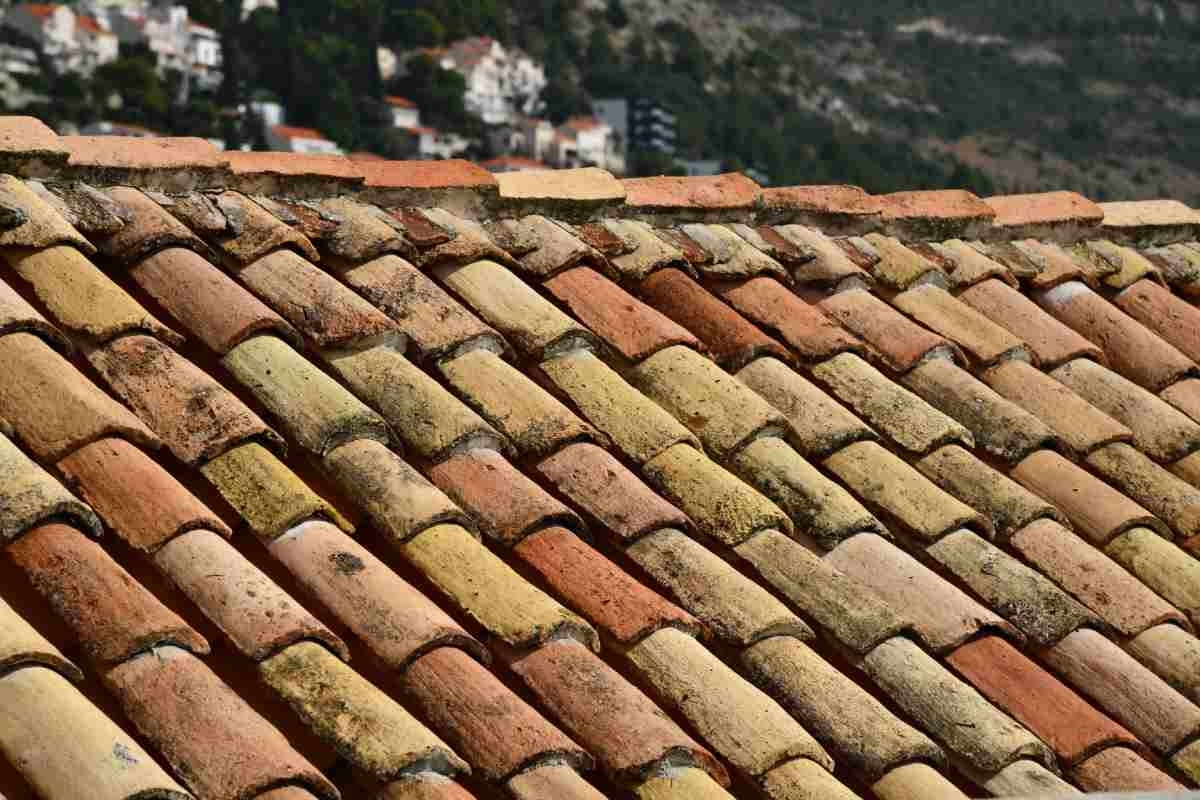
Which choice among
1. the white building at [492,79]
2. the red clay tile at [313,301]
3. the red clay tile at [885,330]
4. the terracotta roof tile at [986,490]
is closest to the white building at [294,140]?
the white building at [492,79]

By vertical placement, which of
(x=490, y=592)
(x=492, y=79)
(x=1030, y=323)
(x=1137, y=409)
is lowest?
A: (x=492, y=79)

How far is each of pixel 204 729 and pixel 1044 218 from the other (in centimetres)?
400

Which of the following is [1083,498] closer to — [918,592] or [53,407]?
[918,592]

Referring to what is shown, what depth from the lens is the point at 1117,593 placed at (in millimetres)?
4426

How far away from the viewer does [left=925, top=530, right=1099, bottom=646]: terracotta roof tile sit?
4.26m

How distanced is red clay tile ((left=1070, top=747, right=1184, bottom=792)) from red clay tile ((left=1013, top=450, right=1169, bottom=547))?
35.3 inches

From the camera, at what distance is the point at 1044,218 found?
6.24 meters

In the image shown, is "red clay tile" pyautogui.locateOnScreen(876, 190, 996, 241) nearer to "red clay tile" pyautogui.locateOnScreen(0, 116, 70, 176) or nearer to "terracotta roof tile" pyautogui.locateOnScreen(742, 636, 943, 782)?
"terracotta roof tile" pyautogui.locateOnScreen(742, 636, 943, 782)

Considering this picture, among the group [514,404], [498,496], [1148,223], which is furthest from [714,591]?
[1148,223]

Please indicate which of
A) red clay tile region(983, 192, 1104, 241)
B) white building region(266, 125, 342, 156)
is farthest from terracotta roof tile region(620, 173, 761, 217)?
white building region(266, 125, 342, 156)

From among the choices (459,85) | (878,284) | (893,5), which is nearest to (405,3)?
(459,85)

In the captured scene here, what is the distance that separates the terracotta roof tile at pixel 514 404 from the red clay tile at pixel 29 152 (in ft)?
3.53

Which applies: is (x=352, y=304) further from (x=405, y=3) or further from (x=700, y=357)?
(x=405, y=3)

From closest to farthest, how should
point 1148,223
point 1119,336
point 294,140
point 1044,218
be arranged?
point 1119,336, point 1044,218, point 1148,223, point 294,140
